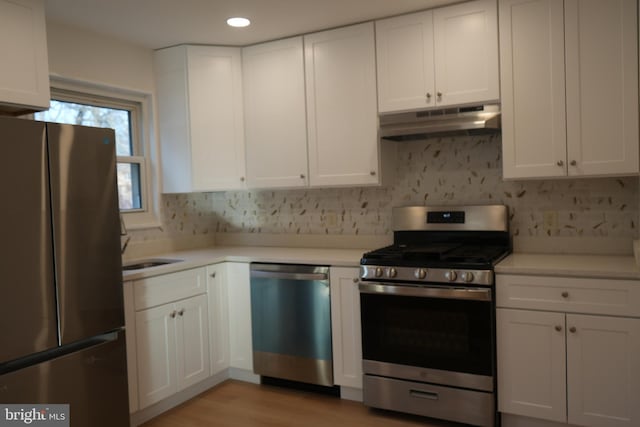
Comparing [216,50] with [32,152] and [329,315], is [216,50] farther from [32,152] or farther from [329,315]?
→ [329,315]

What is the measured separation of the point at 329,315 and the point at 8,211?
176cm

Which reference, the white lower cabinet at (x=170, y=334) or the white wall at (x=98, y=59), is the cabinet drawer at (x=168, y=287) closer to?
the white lower cabinet at (x=170, y=334)

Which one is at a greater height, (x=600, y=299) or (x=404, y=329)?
(x=600, y=299)

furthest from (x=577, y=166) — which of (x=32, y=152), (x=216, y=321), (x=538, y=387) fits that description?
(x=32, y=152)

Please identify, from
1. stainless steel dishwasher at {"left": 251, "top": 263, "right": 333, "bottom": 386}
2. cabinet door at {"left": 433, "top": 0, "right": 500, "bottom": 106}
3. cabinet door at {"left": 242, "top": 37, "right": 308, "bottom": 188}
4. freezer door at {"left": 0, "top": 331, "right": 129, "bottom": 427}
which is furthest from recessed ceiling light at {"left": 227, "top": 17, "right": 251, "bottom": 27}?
freezer door at {"left": 0, "top": 331, "right": 129, "bottom": 427}

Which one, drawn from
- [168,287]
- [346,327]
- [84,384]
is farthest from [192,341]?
[346,327]

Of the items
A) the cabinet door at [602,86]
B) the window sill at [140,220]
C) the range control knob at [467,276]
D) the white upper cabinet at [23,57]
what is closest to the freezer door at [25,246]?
the white upper cabinet at [23,57]

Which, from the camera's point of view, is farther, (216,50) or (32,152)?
(216,50)

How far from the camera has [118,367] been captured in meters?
2.47

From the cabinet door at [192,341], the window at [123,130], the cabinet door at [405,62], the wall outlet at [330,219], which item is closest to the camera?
the cabinet door at [405,62]

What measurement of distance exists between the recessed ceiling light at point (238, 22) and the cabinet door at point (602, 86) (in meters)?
1.77

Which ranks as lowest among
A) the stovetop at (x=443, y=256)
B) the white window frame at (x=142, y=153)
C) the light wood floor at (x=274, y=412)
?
the light wood floor at (x=274, y=412)

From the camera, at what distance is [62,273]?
7.11 ft
